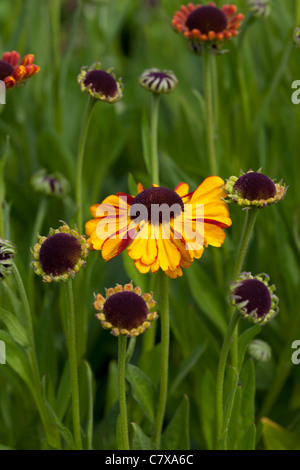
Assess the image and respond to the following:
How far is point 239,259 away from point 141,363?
0.24m

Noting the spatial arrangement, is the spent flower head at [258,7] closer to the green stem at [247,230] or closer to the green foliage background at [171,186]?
the green foliage background at [171,186]

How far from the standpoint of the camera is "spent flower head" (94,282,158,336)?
50cm

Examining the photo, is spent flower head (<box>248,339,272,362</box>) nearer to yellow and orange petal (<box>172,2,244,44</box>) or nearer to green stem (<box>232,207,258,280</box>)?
green stem (<box>232,207,258,280</box>)

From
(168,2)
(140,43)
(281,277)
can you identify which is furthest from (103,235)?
(140,43)

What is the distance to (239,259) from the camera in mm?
553

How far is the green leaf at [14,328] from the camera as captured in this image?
621 millimetres

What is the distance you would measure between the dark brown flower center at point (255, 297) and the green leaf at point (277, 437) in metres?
0.27

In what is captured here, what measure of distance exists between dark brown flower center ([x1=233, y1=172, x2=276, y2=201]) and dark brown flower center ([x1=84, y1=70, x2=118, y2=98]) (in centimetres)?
21

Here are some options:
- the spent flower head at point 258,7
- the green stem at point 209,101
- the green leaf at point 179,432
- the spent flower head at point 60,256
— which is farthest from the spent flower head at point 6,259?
the spent flower head at point 258,7

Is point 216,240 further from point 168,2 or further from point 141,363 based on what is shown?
point 168,2

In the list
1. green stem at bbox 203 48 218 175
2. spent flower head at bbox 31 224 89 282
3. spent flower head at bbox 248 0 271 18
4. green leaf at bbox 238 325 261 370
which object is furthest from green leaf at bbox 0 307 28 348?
spent flower head at bbox 248 0 271 18

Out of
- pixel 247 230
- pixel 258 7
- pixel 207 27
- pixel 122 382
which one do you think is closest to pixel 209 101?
pixel 207 27

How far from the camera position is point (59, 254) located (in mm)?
521

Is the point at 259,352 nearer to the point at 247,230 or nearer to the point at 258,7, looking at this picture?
the point at 247,230
